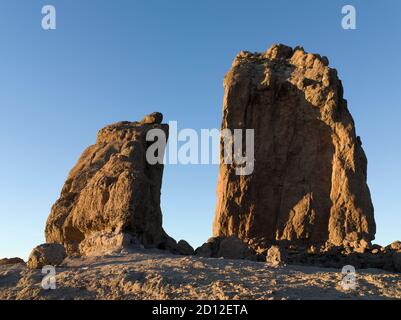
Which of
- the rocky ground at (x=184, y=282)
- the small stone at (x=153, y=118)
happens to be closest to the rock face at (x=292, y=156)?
the small stone at (x=153, y=118)

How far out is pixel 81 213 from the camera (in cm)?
2230

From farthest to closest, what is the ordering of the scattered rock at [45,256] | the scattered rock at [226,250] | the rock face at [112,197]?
the scattered rock at [226,250]
the rock face at [112,197]
the scattered rock at [45,256]

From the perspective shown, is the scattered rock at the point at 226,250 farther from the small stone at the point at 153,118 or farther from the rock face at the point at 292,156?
the small stone at the point at 153,118

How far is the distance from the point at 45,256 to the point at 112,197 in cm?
565

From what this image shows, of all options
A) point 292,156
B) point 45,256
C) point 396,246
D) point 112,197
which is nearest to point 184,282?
point 45,256

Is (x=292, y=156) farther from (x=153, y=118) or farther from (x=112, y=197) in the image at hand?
(x=112, y=197)

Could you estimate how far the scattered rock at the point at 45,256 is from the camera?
1580 cm

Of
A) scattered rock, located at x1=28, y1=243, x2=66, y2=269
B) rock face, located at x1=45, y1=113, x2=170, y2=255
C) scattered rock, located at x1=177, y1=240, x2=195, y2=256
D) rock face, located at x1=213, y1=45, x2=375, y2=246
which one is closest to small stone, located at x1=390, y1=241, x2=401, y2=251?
rock face, located at x1=213, y1=45, x2=375, y2=246

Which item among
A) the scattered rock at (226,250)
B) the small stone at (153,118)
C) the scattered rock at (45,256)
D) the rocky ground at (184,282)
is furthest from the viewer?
the small stone at (153,118)

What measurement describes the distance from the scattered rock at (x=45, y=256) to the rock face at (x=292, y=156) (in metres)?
13.2

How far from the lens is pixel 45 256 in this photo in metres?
15.8

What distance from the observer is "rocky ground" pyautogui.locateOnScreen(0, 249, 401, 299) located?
12.9 m
